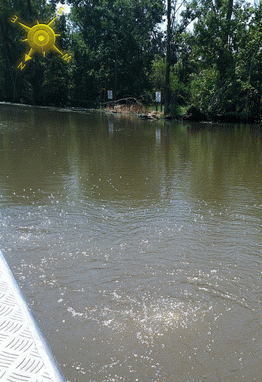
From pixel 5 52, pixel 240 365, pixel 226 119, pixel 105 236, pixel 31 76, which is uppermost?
pixel 5 52

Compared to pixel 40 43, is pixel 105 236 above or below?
below

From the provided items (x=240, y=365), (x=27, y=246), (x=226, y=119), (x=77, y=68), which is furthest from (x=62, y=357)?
(x=77, y=68)

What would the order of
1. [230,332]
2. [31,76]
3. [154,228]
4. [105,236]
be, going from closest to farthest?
1. [230,332]
2. [105,236]
3. [154,228]
4. [31,76]

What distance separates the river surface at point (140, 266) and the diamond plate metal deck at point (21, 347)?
382mm

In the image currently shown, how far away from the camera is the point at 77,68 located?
1328 inches

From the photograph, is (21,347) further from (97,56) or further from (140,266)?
(97,56)

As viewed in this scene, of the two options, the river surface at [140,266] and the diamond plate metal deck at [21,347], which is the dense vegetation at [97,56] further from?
the diamond plate metal deck at [21,347]

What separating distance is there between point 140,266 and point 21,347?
172cm

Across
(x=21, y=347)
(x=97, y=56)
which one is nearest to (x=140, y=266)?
(x=21, y=347)

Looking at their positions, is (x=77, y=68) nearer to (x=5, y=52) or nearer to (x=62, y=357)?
(x=5, y=52)

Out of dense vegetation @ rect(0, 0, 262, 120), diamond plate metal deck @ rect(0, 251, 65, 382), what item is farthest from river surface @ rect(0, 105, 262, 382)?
dense vegetation @ rect(0, 0, 262, 120)

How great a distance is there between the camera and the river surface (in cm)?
236

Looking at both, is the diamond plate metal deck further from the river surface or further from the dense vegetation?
the dense vegetation

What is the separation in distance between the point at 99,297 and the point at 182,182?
13.4 ft
